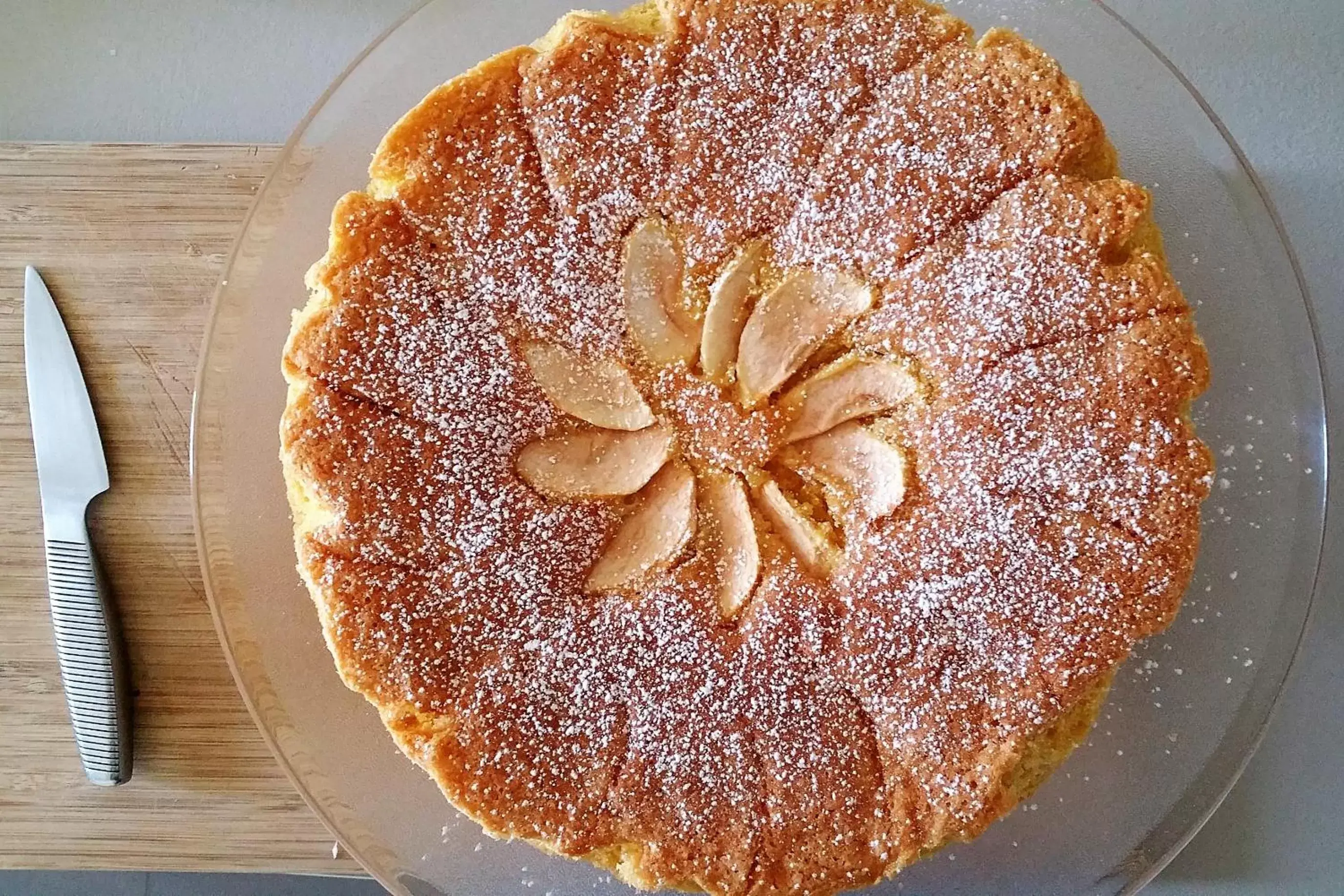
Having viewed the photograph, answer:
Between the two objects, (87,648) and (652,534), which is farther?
(87,648)

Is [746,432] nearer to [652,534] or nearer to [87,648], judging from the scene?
[652,534]

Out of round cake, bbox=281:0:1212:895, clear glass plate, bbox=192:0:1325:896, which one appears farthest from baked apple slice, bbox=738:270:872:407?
clear glass plate, bbox=192:0:1325:896

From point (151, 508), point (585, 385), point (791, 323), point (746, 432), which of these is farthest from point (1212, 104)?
point (151, 508)

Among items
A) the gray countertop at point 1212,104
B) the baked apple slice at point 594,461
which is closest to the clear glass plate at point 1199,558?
the gray countertop at point 1212,104

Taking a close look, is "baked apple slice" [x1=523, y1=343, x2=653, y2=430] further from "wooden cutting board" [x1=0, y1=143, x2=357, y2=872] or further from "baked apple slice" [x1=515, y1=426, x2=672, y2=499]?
"wooden cutting board" [x1=0, y1=143, x2=357, y2=872]

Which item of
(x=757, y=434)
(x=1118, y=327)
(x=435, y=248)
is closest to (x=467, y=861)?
(x=757, y=434)

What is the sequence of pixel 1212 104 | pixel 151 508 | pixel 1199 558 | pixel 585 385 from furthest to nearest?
pixel 1212 104
pixel 151 508
pixel 1199 558
pixel 585 385

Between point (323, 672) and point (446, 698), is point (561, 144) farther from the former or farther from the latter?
point (323, 672)
